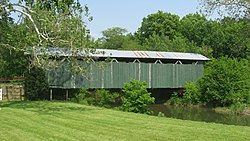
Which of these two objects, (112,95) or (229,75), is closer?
(112,95)

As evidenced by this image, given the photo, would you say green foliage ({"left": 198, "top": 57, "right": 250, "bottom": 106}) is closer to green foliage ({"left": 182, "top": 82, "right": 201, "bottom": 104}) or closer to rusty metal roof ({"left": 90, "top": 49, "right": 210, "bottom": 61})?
green foliage ({"left": 182, "top": 82, "right": 201, "bottom": 104})

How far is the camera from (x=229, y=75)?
1025 inches

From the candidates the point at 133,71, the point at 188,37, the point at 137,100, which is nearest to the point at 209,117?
the point at 137,100

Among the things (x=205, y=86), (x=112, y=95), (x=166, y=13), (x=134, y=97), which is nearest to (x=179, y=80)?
(x=205, y=86)

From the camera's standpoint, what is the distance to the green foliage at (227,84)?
25.7 metres

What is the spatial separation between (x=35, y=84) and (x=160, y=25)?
3669 centimetres

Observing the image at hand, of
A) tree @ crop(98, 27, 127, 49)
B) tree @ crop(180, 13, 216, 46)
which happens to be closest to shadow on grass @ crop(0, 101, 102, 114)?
tree @ crop(180, 13, 216, 46)

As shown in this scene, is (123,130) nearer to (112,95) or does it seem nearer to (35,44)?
(35,44)

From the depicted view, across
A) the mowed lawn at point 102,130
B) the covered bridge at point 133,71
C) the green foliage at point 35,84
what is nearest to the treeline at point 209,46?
the covered bridge at point 133,71

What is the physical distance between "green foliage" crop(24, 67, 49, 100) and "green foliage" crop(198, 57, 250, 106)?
37.0 feet

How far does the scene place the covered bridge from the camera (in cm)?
2381

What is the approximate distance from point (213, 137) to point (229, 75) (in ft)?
57.2

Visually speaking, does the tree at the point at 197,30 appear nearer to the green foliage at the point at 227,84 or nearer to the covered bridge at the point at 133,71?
the covered bridge at the point at 133,71

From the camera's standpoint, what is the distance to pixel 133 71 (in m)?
26.1
